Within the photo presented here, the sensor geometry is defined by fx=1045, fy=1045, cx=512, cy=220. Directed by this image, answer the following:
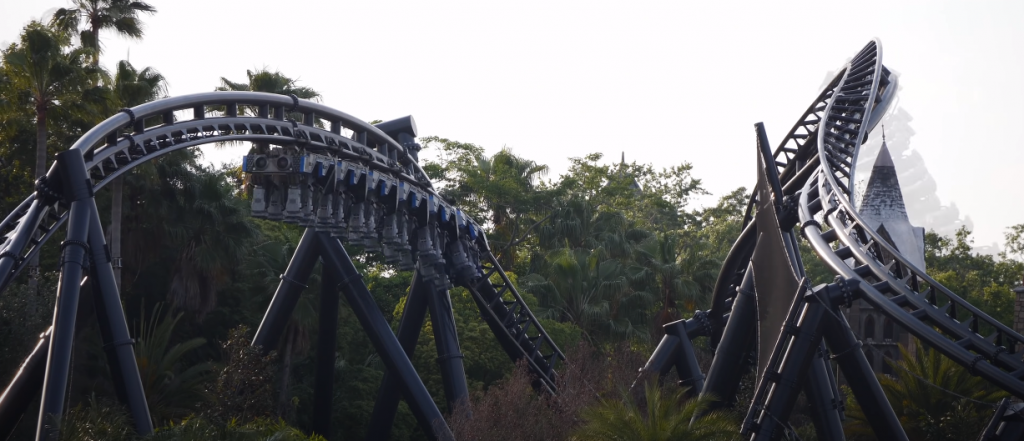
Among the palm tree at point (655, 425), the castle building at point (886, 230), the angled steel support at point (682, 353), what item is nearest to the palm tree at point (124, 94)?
the angled steel support at point (682, 353)

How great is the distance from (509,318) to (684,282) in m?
15.1

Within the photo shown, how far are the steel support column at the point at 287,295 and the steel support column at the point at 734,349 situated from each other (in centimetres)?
915

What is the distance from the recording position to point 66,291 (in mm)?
15875

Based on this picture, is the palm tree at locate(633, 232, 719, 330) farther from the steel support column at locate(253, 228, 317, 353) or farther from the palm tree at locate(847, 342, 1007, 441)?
the steel support column at locate(253, 228, 317, 353)

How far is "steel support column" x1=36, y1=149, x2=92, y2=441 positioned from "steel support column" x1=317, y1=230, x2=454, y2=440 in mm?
6973

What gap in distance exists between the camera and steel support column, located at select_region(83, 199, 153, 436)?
1630 centimetres

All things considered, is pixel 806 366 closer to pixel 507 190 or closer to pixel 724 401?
pixel 724 401

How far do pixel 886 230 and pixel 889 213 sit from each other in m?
1.13

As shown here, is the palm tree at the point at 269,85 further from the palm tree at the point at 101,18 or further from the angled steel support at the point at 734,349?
the angled steel support at the point at 734,349

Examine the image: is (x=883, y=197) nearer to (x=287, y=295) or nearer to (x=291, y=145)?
(x=287, y=295)

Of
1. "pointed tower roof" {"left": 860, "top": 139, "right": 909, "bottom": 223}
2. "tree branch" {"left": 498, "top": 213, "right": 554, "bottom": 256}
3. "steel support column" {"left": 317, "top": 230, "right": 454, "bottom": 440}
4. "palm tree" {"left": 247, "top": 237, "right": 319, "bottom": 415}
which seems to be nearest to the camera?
"steel support column" {"left": 317, "top": 230, "right": 454, "bottom": 440}

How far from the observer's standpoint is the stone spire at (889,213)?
4134 centimetres

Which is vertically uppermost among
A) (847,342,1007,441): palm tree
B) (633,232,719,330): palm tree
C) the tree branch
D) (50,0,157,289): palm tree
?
(50,0,157,289): palm tree

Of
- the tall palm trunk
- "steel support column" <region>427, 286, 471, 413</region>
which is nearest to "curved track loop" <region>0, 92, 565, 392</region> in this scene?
"steel support column" <region>427, 286, 471, 413</region>
